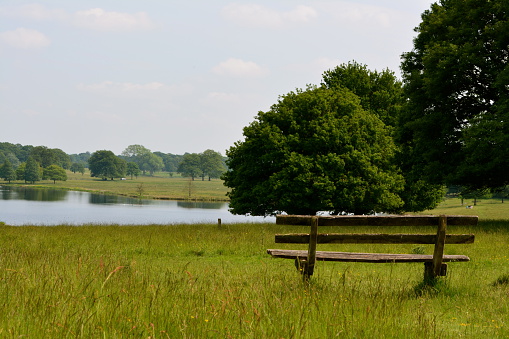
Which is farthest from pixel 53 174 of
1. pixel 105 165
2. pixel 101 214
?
pixel 101 214

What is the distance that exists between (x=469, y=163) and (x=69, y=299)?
2357 cm

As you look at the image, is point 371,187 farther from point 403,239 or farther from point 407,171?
point 403,239

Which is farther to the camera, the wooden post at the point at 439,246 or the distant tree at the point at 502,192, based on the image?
the distant tree at the point at 502,192

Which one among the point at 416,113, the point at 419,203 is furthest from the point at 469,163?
the point at 419,203

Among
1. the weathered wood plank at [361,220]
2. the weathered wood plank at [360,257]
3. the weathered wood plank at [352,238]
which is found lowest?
the weathered wood plank at [360,257]

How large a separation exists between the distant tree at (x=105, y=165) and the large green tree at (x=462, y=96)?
171094mm

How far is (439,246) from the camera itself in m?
8.57

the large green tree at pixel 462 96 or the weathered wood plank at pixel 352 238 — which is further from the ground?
the large green tree at pixel 462 96

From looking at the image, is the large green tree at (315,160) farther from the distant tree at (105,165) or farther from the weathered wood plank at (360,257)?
the distant tree at (105,165)

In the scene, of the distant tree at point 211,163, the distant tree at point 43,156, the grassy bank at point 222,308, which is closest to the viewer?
the grassy bank at point 222,308

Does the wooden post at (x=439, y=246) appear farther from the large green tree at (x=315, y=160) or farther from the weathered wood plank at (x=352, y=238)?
the large green tree at (x=315, y=160)

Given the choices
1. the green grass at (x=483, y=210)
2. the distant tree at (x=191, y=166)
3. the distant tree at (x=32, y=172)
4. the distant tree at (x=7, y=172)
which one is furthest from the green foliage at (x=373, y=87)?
the distant tree at (x=7, y=172)

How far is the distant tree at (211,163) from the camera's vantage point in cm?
18912

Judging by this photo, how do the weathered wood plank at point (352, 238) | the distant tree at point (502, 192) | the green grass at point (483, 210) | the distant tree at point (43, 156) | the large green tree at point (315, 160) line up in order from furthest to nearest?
the distant tree at point (43, 156) < the green grass at point (483, 210) < the large green tree at point (315, 160) < the distant tree at point (502, 192) < the weathered wood plank at point (352, 238)
